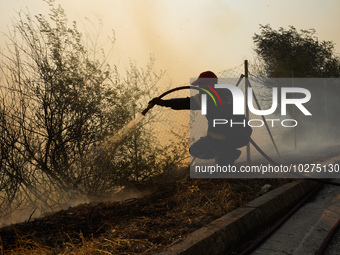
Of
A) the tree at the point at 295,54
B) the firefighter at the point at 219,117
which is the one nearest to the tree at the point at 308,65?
the tree at the point at 295,54

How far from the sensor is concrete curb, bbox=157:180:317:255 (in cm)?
312

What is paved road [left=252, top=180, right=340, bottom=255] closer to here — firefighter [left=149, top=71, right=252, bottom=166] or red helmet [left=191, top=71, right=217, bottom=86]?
firefighter [left=149, top=71, right=252, bottom=166]

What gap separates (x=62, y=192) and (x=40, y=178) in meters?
0.44

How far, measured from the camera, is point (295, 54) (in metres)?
18.4

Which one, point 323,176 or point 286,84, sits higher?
point 286,84

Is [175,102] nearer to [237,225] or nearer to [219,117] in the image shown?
[219,117]

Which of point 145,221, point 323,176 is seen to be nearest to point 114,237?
point 145,221

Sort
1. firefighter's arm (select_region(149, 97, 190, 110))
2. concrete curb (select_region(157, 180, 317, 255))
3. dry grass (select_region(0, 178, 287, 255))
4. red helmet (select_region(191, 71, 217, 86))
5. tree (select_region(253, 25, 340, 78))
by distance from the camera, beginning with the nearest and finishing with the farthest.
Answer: concrete curb (select_region(157, 180, 317, 255)) → dry grass (select_region(0, 178, 287, 255)) → firefighter's arm (select_region(149, 97, 190, 110)) → red helmet (select_region(191, 71, 217, 86)) → tree (select_region(253, 25, 340, 78))

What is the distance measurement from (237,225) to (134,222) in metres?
1.18

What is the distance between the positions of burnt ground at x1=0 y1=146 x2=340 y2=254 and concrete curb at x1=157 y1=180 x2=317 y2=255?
19 cm

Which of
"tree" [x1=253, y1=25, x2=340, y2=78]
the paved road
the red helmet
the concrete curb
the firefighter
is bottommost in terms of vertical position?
the paved road

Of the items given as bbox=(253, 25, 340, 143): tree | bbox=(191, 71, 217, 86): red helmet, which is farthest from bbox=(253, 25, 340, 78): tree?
bbox=(191, 71, 217, 86): red helmet

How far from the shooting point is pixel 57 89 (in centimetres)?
534

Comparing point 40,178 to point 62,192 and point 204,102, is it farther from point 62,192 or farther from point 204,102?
point 204,102
